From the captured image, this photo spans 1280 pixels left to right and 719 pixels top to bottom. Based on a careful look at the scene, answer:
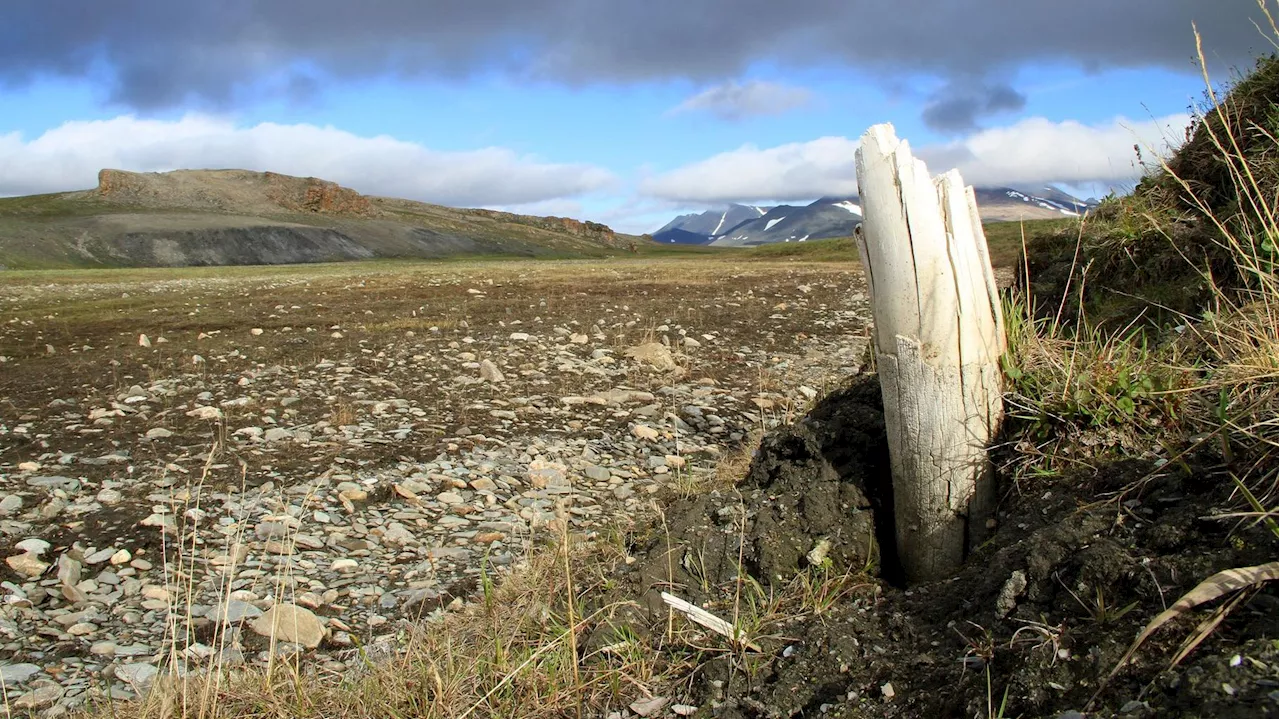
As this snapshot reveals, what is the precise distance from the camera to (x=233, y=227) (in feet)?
317

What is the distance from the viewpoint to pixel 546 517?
21.5ft

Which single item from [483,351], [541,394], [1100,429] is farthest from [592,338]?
[1100,429]

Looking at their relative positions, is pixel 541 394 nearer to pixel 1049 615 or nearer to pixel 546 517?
pixel 546 517

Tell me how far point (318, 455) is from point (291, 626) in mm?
3300

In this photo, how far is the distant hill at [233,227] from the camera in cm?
8431

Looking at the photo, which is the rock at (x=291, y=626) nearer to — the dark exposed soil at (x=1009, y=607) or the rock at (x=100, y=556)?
the rock at (x=100, y=556)

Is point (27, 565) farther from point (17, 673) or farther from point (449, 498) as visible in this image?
point (449, 498)

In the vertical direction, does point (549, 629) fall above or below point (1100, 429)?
below

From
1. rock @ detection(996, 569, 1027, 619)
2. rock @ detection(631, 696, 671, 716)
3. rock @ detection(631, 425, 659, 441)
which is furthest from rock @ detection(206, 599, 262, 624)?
rock @ detection(631, 425, 659, 441)

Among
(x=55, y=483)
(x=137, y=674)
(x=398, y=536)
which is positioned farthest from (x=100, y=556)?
(x=398, y=536)

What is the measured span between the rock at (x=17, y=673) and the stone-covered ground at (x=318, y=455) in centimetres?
2

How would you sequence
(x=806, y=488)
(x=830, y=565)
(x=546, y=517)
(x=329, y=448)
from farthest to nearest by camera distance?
(x=329, y=448) → (x=546, y=517) → (x=806, y=488) → (x=830, y=565)

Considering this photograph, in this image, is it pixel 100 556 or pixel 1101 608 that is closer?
pixel 1101 608

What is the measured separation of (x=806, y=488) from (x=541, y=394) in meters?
5.93
